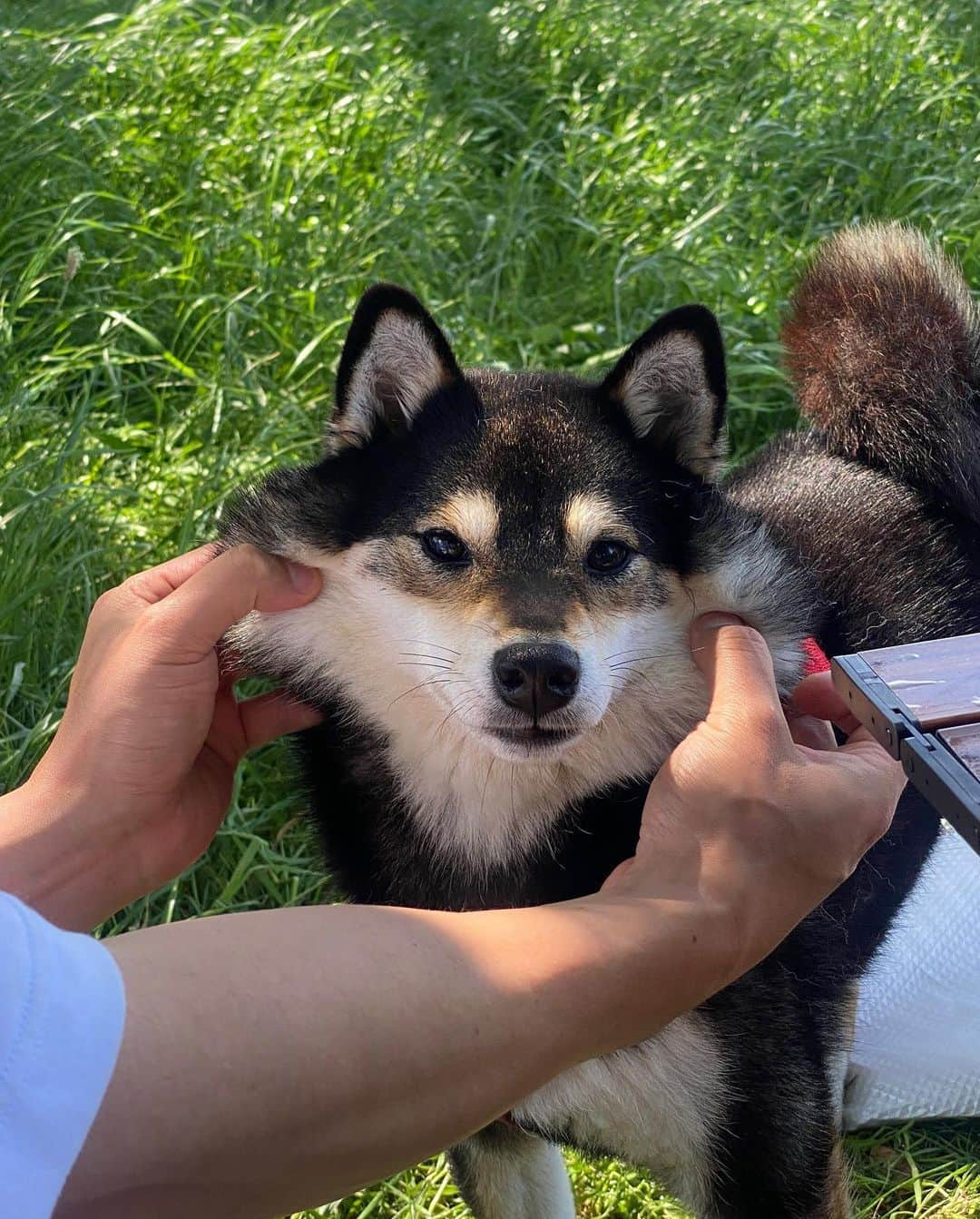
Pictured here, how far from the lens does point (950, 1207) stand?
7.60ft

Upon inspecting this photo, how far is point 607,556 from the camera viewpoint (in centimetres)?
187

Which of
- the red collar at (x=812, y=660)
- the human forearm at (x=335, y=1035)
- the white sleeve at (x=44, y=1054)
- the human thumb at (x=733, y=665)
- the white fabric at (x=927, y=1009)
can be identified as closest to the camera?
the white sleeve at (x=44, y=1054)

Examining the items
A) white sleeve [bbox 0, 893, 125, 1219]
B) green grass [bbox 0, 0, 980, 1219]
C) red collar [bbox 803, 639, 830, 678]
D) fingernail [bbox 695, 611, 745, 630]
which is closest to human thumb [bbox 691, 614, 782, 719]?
fingernail [bbox 695, 611, 745, 630]

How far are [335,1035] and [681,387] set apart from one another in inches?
47.3

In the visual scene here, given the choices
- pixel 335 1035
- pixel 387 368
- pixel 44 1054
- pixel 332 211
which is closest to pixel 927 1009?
pixel 387 368

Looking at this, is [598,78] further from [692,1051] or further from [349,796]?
[692,1051]

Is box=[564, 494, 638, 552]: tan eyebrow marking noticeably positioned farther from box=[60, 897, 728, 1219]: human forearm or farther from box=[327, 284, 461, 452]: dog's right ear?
box=[60, 897, 728, 1219]: human forearm

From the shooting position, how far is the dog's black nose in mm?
1671

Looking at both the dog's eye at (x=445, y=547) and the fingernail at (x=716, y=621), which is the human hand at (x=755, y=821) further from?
the dog's eye at (x=445, y=547)

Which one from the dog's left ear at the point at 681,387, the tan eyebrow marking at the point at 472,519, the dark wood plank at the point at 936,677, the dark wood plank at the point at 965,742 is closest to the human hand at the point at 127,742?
the tan eyebrow marking at the point at 472,519

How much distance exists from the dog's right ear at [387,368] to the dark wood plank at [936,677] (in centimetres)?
83

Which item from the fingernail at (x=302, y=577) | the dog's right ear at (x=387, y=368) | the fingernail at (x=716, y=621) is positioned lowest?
the fingernail at (x=716, y=621)

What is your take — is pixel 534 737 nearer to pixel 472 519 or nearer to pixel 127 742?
pixel 472 519

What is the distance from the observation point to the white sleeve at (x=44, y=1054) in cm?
87
